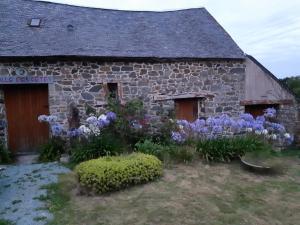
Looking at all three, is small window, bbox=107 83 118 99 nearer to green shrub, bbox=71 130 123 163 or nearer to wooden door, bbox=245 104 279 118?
green shrub, bbox=71 130 123 163

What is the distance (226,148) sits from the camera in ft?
31.5

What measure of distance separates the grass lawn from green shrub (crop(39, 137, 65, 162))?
218 centimetres

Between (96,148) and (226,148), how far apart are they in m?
3.45

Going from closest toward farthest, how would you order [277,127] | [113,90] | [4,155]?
[4,155], [277,127], [113,90]

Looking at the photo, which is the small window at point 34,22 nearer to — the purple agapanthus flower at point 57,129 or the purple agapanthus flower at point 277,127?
Answer: the purple agapanthus flower at point 57,129

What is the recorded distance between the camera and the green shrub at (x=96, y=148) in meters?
9.16

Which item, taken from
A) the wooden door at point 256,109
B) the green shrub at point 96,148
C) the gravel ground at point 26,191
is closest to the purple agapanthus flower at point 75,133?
the green shrub at point 96,148

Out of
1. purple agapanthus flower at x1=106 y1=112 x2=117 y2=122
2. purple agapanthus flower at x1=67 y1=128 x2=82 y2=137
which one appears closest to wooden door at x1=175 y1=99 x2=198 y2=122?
purple agapanthus flower at x1=106 y1=112 x2=117 y2=122

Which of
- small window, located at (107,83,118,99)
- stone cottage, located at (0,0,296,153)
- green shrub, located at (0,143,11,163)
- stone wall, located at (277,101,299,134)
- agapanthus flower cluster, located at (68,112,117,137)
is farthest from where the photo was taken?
stone wall, located at (277,101,299,134)

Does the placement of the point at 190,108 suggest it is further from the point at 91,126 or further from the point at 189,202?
the point at 189,202

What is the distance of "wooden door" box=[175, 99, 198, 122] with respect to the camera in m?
12.7

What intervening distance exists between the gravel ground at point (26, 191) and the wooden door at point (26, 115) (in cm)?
179

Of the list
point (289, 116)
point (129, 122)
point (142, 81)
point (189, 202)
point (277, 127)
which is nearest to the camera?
point (189, 202)

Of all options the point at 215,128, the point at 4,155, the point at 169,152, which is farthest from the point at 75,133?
the point at 215,128
